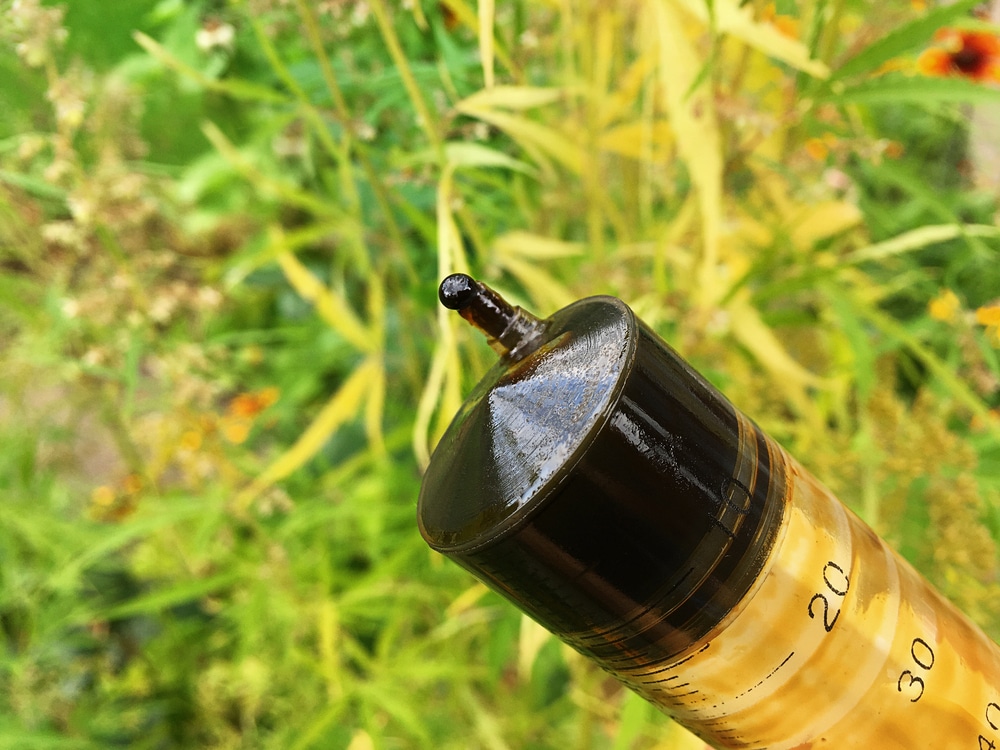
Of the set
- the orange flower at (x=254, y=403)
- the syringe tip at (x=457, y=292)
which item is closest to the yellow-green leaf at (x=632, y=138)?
the syringe tip at (x=457, y=292)

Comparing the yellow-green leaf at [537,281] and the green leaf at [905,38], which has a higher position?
the green leaf at [905,38]

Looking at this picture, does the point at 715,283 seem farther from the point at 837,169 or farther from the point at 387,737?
the point at 387,737

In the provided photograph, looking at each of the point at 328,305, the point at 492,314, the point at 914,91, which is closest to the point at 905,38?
the point at 914,91

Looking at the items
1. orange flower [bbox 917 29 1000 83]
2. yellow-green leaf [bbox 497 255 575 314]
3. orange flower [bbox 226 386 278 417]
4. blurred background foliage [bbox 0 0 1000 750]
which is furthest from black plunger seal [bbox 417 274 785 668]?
orange flower [bbox 226 386 278 417]

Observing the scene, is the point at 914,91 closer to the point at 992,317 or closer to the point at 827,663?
the point at 992,317

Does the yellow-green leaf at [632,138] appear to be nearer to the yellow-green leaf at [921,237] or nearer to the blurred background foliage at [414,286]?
the blurred background foliage at [414,286]

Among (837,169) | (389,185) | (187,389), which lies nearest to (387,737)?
(187,389)

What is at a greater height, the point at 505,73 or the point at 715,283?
the point at 505,73
